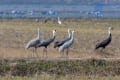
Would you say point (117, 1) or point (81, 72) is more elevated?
point (81, 72)

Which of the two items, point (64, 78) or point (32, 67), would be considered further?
point (32, 67)

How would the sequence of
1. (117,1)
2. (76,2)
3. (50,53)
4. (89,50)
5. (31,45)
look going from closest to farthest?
(31,45) < (50,53) < (89,50) < (117,1) < (76,2)

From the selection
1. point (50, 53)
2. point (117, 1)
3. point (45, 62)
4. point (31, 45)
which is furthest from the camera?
point (117, 1)

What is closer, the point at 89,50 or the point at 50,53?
the point at 50,53

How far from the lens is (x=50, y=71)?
85.7ft

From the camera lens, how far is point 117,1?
14438 centimetres

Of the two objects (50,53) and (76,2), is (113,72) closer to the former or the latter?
(50,53)

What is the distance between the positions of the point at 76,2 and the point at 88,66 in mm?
129953

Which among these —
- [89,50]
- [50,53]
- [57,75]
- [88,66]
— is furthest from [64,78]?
[89,50]

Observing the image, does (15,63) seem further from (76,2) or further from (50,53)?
(76,2)

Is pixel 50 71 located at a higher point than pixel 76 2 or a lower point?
higher

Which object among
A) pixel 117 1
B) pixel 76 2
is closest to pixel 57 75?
pixel 117 1

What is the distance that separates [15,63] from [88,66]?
255cm

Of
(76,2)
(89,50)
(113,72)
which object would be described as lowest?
(76,2)
